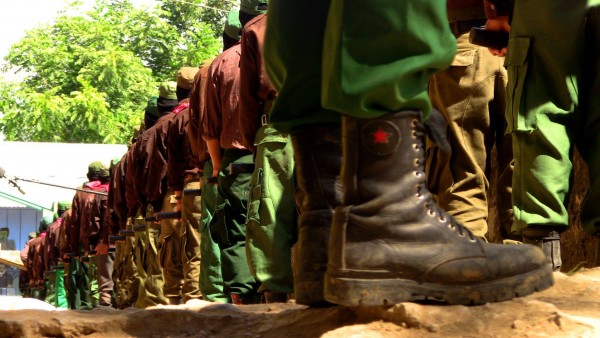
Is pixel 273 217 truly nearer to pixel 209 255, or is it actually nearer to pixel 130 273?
pixel 209 255

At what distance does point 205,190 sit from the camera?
28.9 feet

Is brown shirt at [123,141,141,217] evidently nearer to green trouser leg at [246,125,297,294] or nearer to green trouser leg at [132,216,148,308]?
green trouser leg at [132,216,148,308]

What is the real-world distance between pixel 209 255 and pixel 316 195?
17.4 ft

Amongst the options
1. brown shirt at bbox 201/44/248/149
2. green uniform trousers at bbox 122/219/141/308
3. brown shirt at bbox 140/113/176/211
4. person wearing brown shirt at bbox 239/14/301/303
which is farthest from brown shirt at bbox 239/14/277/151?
green uniform trousers at bbox 122/219/141/308

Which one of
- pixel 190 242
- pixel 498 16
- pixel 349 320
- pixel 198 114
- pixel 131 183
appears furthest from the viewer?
pixel 131 183

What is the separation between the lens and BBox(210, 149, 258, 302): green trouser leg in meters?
7.42

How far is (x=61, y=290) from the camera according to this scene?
90.9 ft

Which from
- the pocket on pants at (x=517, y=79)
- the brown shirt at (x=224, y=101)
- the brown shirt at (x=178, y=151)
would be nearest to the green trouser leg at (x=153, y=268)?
the brown shirt at (x=178, y=151)

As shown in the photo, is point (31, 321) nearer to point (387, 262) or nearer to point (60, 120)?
point (387, 262)

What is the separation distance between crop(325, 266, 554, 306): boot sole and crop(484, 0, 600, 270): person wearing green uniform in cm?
163

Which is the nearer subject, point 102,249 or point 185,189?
point 185,189

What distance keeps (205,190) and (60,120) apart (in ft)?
108

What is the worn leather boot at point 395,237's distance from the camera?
271 cm

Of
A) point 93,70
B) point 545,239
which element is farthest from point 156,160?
point 93,70
